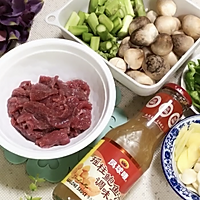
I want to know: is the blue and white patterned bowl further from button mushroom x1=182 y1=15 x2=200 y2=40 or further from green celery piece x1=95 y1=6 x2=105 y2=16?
green celery piece x1=95 y1=6 x2=105 y2=16

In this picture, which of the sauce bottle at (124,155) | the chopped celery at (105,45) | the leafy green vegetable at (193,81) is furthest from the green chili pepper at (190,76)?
the chopped celery at (105,45)

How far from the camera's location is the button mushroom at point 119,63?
3.32ft

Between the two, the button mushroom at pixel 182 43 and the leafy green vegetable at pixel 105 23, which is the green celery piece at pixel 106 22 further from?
the button mushroom at pixel 182 43

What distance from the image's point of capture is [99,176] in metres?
0.85

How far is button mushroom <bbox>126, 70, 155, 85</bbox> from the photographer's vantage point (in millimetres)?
988

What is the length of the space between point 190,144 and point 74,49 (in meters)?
0.35

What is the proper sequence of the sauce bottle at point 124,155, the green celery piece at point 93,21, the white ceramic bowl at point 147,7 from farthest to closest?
the green celery piece at point 93,21 < the white ceramic bowl at point 147,7 < the sauce bottle at point 124,155

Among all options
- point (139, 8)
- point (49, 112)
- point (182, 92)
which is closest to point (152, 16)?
point (139, 8)

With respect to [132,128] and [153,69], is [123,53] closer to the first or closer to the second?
[153,69]

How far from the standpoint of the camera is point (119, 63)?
3.33 feet

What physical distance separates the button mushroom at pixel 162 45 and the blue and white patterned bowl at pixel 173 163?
18 cm

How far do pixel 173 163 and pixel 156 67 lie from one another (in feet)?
0.75

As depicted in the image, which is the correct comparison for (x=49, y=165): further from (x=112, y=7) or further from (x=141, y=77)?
(x=112, y=7)

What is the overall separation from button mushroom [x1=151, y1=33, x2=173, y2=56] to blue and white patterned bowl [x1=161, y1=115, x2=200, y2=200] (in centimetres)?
18
